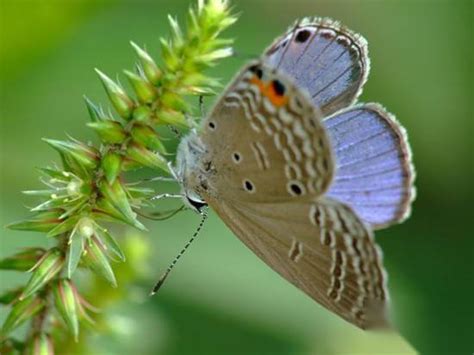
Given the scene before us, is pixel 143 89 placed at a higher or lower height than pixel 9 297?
higher

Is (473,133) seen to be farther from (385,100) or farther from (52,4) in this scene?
(52,4)

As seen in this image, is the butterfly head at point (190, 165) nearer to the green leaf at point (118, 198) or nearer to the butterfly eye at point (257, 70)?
the butterfly eye at point (257, 70)

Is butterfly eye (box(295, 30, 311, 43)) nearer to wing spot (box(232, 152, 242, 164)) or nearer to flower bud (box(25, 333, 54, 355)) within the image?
wing spot (box(232, 152, 242, 164))

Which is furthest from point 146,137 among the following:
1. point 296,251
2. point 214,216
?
point 214,216

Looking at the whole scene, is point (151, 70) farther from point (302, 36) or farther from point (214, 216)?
point (214, 216)

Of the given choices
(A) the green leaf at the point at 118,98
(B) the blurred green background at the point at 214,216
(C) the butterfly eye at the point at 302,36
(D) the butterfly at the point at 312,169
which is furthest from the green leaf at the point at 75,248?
(B) the blurred green background at the point at 214,216

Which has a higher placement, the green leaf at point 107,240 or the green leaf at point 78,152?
the green leaf at point 78,152
